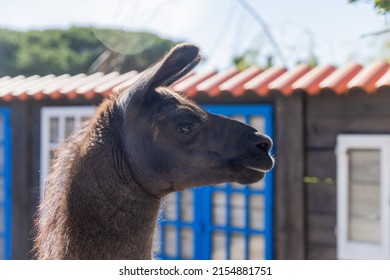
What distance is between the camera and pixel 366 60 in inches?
253

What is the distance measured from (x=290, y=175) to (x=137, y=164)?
210cm

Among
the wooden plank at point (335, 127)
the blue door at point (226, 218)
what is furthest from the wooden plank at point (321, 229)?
the wooden plank at point (335, 127)

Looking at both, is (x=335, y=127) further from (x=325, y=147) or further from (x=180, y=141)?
(x=180, y=141)

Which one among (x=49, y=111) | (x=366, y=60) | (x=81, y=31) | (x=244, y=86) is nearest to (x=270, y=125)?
(x=244, y=86)

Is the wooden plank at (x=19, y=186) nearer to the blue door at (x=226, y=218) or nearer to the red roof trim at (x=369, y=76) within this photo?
the blue door at (x=226, y=218)

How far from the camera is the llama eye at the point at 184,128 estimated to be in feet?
6.48

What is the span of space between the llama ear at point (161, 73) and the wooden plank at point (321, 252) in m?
2.20

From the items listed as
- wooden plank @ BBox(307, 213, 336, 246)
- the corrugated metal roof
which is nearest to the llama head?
the corrugated metal roof

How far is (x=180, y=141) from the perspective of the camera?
1988 mm

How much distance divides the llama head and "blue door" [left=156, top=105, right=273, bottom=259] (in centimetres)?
195

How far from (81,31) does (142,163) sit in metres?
11.0

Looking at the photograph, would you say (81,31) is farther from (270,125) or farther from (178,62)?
(178,62)

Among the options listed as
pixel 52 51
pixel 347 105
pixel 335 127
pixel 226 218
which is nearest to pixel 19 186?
pixel 226 218

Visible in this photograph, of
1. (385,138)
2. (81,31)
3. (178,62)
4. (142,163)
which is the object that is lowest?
(142,163)
